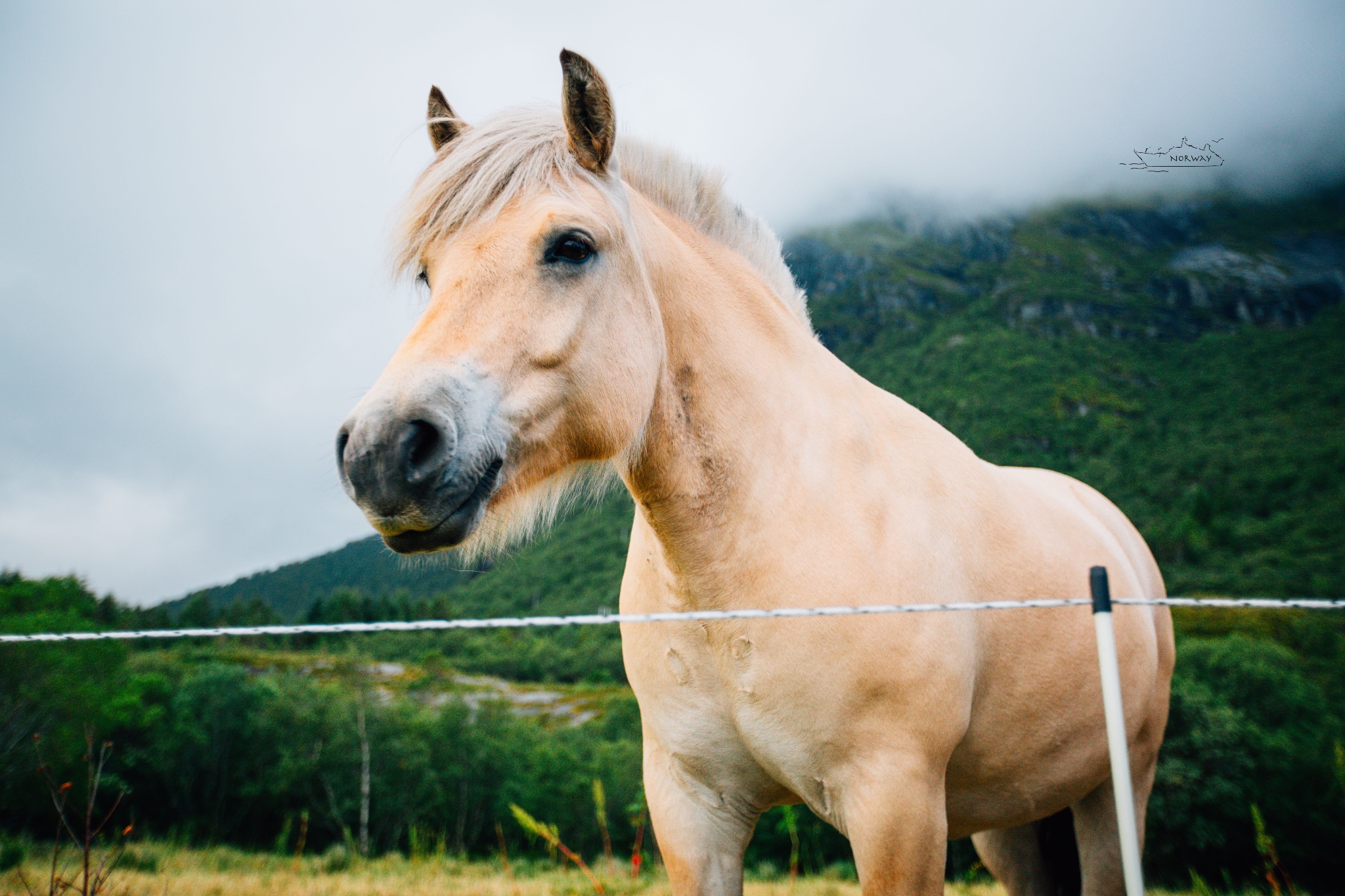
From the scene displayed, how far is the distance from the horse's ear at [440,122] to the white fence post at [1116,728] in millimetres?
2364

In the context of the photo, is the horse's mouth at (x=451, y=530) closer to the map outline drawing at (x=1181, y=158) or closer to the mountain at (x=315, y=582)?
the map outline drawing at (x=1181, y=158)

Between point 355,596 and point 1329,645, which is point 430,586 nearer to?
point 355,596

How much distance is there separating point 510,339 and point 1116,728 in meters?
1.55

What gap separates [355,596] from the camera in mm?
60375

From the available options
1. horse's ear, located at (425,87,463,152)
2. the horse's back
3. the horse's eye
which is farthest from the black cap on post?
horse's ear, located at (425,87,463,152)

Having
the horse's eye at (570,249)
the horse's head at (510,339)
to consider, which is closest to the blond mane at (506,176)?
the horse's head at (510,339)

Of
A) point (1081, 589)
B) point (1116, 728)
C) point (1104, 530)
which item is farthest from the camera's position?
point (1104, 530)

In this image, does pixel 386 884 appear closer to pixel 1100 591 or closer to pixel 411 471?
pixel 411 471

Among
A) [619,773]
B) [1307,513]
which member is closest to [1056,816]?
[619,773]

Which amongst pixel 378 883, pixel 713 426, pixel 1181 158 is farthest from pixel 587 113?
pixel 378 883

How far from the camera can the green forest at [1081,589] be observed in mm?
20750

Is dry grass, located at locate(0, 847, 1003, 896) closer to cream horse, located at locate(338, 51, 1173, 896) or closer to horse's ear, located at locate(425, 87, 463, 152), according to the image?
cream horse, located at locate(338, 51, 1173, 896)

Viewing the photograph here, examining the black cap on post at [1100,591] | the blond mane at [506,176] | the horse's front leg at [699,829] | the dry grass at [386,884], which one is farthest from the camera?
the dry grass at [386,884]

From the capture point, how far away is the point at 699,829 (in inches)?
88.7
